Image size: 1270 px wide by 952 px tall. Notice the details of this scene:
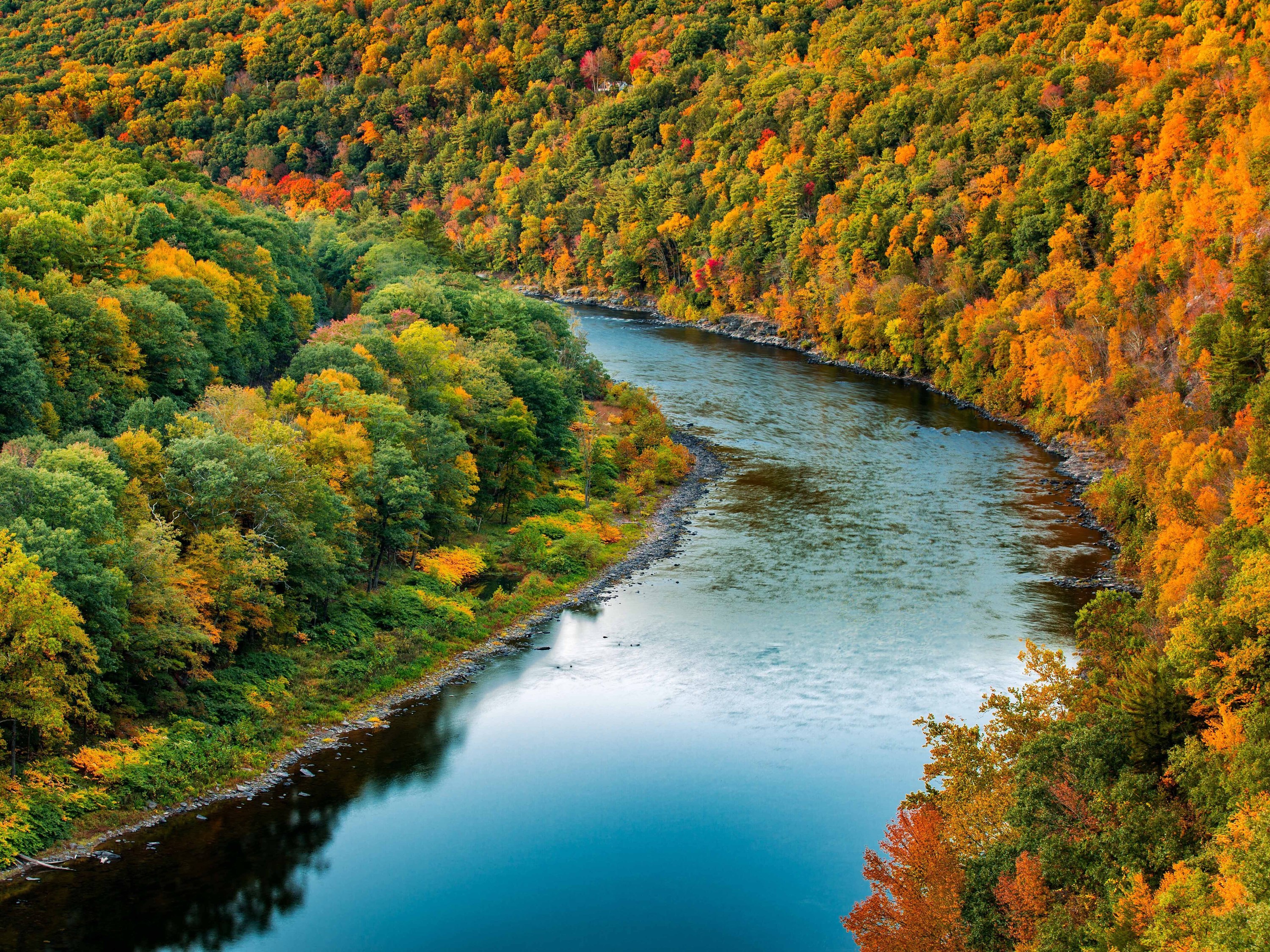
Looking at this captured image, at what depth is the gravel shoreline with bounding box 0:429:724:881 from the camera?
30672mm

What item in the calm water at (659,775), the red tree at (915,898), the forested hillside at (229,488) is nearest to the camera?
the red tree at (915,898)

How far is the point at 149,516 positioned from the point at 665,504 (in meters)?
Answer: 34.1

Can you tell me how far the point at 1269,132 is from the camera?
6788cm

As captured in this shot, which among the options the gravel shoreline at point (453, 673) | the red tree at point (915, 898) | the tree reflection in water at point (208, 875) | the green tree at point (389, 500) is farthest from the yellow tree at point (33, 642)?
the red tree at point (915, 898)

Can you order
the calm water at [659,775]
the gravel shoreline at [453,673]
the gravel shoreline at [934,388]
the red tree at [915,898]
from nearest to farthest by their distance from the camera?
1. the red tree at [915,898]
2. the calm water at [659,775]
3. the gravel shoreline at [453,673]
4. the gravel shoreline at [934,388]

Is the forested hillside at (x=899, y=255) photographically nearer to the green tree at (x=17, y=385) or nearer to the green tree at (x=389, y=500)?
the green tree at (x=17, y=385)

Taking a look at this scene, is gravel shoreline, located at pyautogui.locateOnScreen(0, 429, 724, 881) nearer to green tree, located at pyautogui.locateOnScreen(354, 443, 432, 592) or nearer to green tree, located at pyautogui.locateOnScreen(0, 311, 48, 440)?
green tree, located at pyautogui.locateOnScreen(354, 443, 432, 592)

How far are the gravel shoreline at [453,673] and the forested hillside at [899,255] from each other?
5074mm

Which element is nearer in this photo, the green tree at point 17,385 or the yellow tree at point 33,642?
the yellow tree at point 33,642

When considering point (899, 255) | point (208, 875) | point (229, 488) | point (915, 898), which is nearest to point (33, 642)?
point (208, 875)

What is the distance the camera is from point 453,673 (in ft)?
144

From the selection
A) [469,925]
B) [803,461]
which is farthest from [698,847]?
[803,461]

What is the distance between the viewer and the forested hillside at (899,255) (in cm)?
2553

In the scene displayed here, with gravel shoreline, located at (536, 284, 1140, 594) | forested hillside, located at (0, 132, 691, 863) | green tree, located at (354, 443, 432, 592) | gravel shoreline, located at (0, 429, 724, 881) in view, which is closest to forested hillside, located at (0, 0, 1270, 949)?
forested hillside, located at (0, 132, 691, 863)
